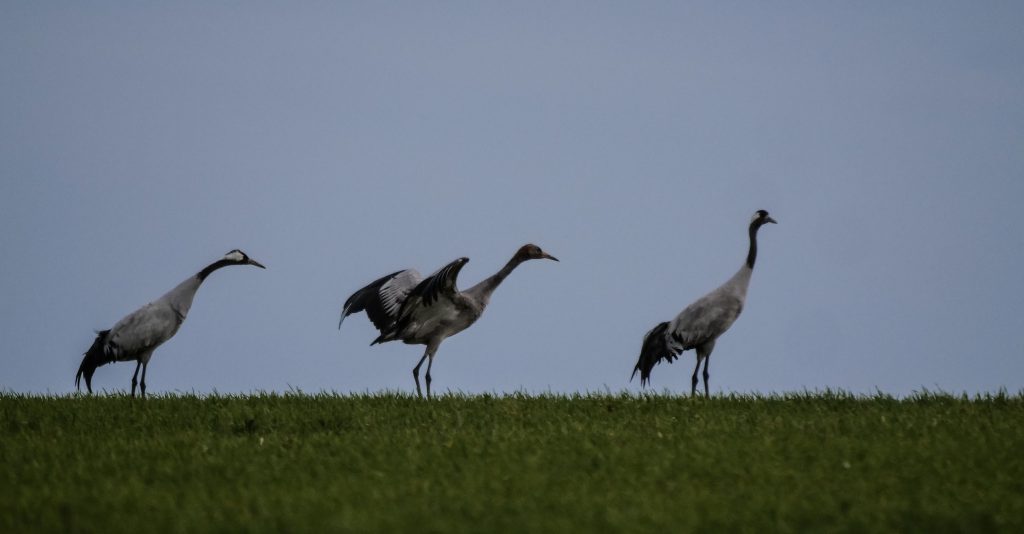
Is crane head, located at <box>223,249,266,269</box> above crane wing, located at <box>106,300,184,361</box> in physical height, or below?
above

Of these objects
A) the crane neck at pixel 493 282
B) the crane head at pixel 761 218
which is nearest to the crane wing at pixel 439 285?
the crane neck at pixel 493 282

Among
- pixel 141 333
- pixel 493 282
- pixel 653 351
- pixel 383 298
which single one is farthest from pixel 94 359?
pixel 653 351

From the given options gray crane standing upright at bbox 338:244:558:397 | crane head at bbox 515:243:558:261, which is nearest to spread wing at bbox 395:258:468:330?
gray crane standing upright at bbox 338:244:558:397

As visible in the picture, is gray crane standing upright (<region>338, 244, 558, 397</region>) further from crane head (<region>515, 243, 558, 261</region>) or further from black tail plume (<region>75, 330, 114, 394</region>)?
black tail plume (<region>75, 330, 114, 394</region>)

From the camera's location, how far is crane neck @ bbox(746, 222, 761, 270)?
51.4 ft

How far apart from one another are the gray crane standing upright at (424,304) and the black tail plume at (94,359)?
2.87m

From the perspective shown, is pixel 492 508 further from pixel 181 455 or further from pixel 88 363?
pixel 88 363

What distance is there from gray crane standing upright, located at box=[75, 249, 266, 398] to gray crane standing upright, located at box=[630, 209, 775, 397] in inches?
228

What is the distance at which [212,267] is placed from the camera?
15453 millimetres

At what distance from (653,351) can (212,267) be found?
576cm

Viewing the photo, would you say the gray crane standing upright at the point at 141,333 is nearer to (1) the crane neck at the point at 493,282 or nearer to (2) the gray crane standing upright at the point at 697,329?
(1) the crane neck at the point at 493,282

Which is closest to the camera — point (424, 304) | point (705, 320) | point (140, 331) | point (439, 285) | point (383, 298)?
point (439, 285)

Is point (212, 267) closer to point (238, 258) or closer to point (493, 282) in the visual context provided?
point (238, 258)

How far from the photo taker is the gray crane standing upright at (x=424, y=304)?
14.2 metres
